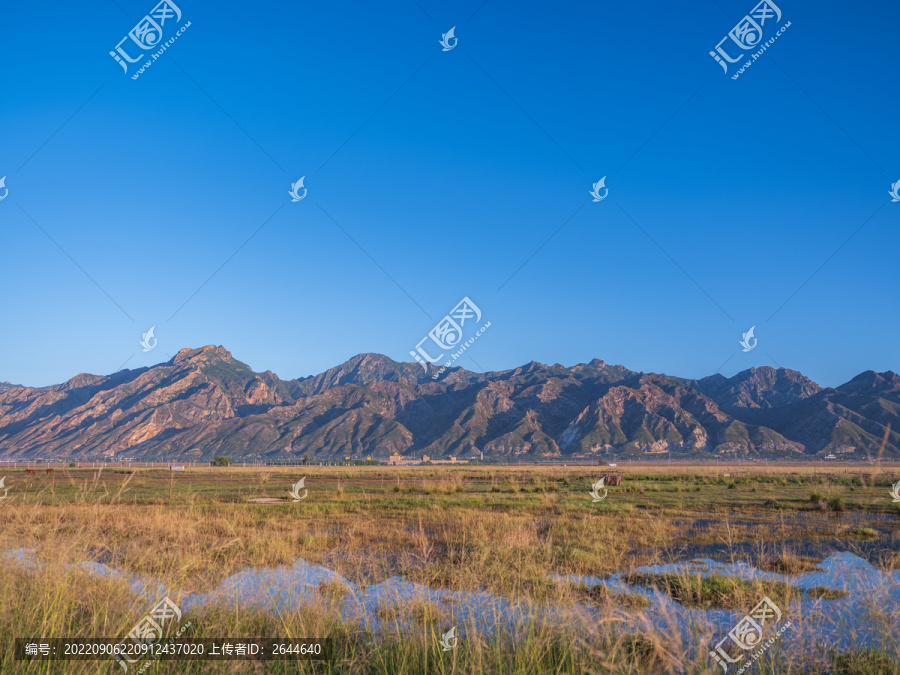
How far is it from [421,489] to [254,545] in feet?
83.6

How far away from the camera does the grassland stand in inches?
226

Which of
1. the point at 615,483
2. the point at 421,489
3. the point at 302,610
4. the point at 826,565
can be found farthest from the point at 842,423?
the point at 302,610

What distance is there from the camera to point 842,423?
17938 centimetres

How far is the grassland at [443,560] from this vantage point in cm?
574

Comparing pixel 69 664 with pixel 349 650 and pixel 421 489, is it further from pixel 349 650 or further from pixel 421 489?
pixel 421 489

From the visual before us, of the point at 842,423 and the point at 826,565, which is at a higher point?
the point at 842,423
